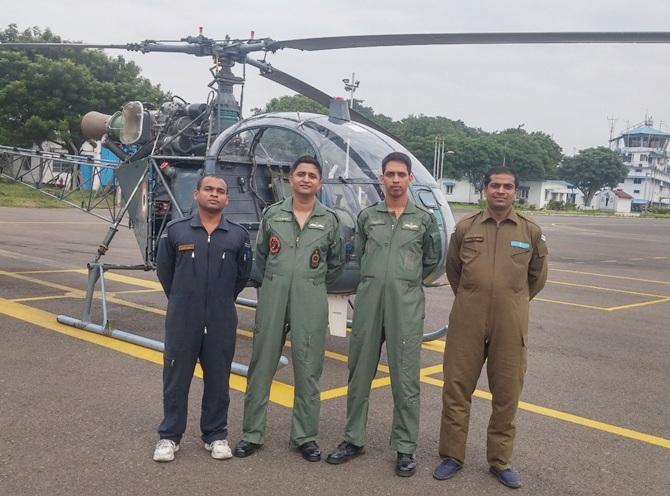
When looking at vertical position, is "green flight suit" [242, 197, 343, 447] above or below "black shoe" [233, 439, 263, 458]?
above

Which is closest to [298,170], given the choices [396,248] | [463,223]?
[396,248]

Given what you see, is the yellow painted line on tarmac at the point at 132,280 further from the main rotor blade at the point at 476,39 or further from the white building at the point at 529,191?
the white building at the point at 529,191

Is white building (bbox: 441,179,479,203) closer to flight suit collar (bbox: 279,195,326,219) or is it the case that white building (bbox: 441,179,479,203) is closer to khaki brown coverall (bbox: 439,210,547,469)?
flight suit collar (bbox: 279,195,326,219)

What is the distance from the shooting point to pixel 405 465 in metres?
3.92

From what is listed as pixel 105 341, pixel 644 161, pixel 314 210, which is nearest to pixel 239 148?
pixel 105 341

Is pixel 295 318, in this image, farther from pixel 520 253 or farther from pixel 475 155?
pixel 475 155

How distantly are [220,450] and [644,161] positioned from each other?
13121cm

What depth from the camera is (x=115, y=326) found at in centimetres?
750

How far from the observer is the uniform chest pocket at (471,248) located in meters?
3.92

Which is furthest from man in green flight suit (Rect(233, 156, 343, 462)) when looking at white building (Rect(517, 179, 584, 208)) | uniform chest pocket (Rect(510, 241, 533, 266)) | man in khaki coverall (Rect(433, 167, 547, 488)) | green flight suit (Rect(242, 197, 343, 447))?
white building (Rect(517, 179, 584, 208))

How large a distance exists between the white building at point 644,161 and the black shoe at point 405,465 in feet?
394

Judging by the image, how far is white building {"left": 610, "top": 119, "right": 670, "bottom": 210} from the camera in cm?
11744

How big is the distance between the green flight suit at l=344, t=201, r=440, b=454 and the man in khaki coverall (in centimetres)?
21

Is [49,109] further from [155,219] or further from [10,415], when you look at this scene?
[10,415]
